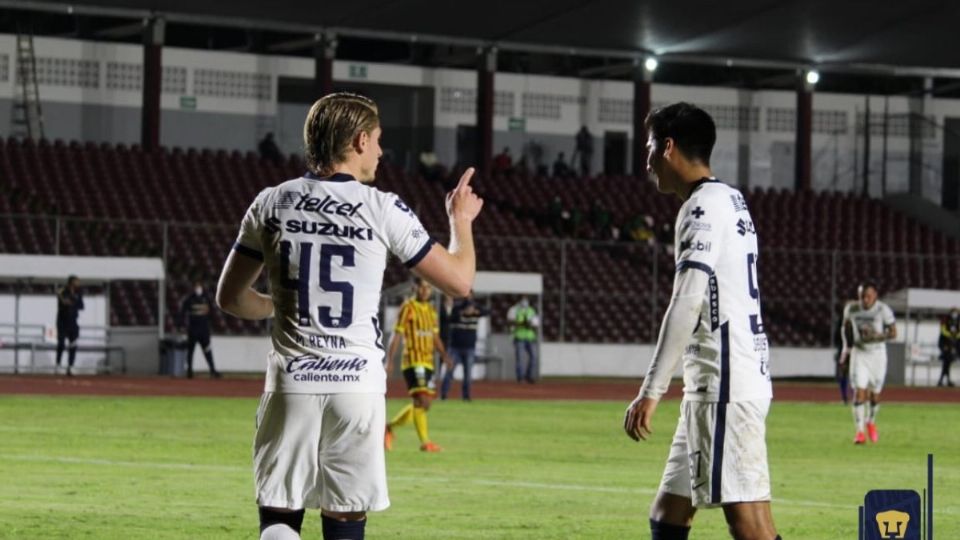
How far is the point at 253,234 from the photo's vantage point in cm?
775

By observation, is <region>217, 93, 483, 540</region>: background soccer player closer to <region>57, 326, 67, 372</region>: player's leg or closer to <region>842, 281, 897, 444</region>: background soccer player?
<region>842, 281, 897, 444</region>: background soccer player

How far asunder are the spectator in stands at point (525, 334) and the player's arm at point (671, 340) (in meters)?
35.0

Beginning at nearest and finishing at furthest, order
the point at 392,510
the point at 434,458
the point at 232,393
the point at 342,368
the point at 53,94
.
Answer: the point at 342,368 < the point at 392,510 < the point at 434,458 < the point at 232,393 < the point at 53,94

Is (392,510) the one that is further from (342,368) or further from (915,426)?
(915,426)

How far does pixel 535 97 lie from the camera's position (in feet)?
212

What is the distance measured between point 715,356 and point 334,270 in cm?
175

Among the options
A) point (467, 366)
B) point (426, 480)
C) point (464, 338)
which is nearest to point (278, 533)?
point (426, 480)

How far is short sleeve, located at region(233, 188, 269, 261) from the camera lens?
770cm

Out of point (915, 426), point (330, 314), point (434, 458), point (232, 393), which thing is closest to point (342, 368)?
point (330, 314)

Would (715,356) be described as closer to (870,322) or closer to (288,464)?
(288,464)

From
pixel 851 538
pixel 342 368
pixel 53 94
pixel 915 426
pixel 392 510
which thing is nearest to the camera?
pixel 342 368

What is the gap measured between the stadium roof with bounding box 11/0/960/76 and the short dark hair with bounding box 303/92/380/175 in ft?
141

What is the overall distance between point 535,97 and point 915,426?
1398 inches

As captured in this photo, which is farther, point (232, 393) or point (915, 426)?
point (232, 393)
